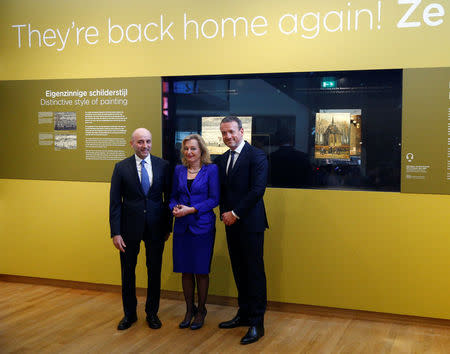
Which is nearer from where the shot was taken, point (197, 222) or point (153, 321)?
point (197, 222)

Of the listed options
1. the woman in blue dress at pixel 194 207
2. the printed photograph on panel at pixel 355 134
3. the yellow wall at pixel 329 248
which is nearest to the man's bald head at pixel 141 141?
the woman in blue dress at pixel 194 207

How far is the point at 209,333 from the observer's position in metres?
4.31

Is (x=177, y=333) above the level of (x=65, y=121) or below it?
below

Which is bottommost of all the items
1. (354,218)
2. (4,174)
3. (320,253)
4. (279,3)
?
(320,253)

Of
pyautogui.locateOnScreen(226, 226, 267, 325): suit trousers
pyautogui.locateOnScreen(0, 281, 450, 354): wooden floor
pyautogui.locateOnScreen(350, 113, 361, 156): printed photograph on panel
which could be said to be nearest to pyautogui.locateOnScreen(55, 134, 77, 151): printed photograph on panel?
pyautogui.locateOnScreen(0, 281, 450, 354): wooden floor

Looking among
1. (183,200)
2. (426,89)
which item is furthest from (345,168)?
(183,200)

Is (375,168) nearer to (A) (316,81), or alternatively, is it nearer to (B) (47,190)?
(A) (316,81)

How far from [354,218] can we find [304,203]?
0.48 meters

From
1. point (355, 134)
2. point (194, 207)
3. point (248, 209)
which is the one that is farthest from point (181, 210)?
point (355, 134)

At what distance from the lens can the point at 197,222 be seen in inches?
167

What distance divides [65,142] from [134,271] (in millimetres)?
1935

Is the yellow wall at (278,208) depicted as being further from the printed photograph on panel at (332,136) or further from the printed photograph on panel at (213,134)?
the printed photograph on panel at (213,134)

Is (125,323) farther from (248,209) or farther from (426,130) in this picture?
(426,130)

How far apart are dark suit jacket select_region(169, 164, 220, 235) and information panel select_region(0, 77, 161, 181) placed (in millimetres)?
1106
